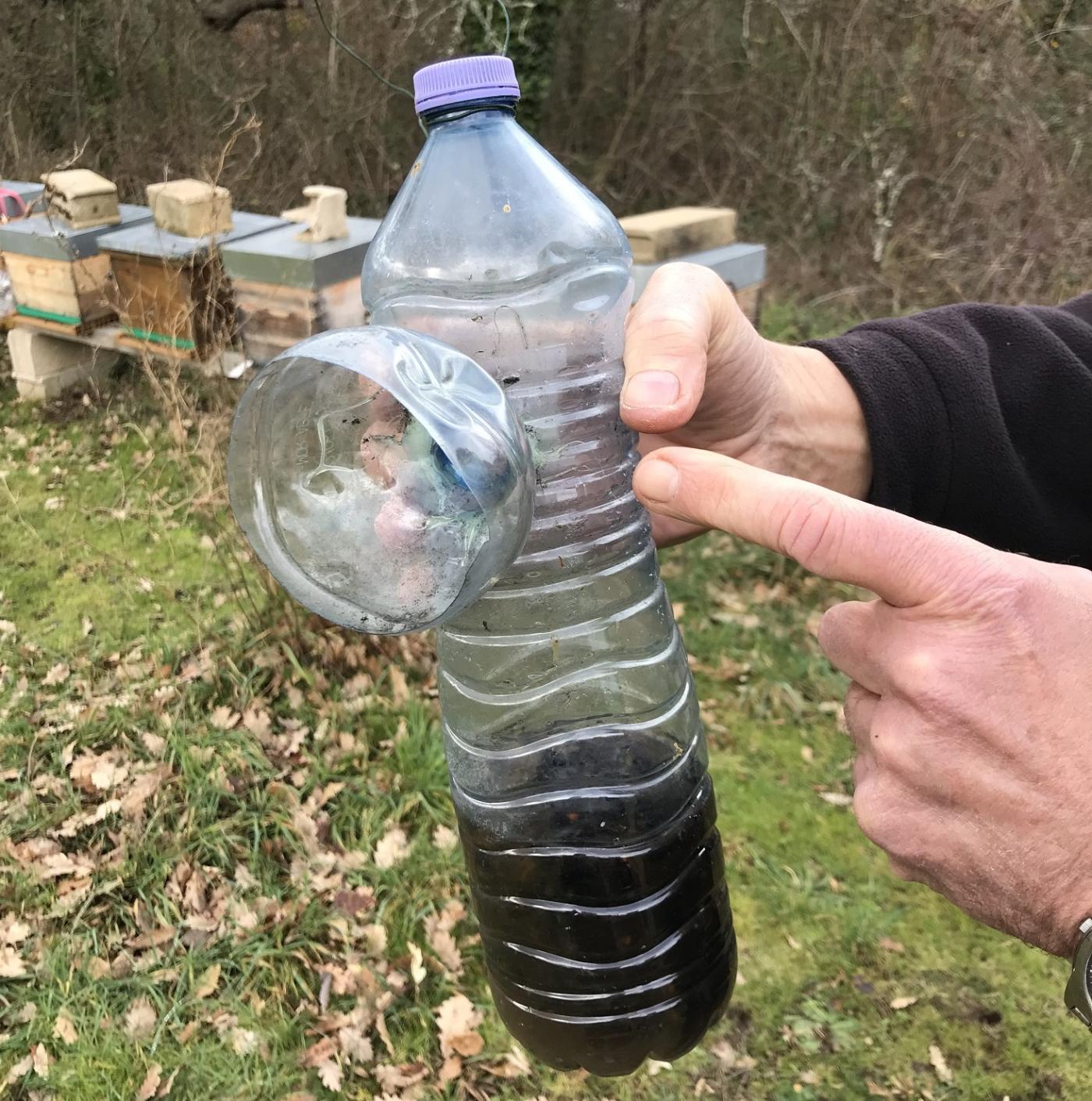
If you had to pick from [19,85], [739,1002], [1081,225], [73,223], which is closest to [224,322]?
[73,223]

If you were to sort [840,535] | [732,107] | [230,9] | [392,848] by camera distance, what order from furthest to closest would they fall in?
[732,107] → [230,9] → [392,848] → [840,535]

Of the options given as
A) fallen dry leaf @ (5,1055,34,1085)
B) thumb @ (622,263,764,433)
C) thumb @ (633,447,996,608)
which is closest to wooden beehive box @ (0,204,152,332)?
fallen dry leaf @ (5,1055,34,1085)

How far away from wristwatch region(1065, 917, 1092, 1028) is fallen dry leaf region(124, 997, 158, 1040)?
2.41 m

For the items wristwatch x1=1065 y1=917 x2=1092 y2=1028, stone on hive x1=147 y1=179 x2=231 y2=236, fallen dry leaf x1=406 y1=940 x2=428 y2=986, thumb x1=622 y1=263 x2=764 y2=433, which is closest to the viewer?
wristwatch x1=1065 y1=917 x2=1092 y2=1028

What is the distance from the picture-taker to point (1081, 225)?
21.2 ft

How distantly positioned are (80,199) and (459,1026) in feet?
15.4

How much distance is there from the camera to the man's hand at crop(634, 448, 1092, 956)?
50.9 inches

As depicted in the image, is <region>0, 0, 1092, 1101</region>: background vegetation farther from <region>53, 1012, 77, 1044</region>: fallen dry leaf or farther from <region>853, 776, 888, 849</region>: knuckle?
<region>853, 776, 888, 849</region>: knuckle

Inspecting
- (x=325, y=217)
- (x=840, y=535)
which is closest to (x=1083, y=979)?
(x=840, y=535)

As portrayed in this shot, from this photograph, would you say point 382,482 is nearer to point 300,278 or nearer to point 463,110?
point 463,110

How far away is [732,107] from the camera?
8484mm

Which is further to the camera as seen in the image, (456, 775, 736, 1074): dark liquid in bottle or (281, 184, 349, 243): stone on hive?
(281, 184, 349, 243): stone on hive

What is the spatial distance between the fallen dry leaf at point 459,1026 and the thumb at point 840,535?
2112mm

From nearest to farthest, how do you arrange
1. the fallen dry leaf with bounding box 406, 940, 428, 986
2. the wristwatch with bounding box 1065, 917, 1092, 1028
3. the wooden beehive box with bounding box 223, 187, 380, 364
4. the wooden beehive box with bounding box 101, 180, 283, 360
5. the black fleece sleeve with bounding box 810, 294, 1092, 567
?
the wristwatch with bounding box 1065, 917, 1092, 1028 → the black fleece sleeve with bounding box 810, 294, 1092, 567 → the fallen dry leaf with bounding box 406, 940, 428, 986 → the wooden beehive box with bounding box 223, 187, 380, 364 → the wooden beehive box with bounding box 101, 180, 283, 360
